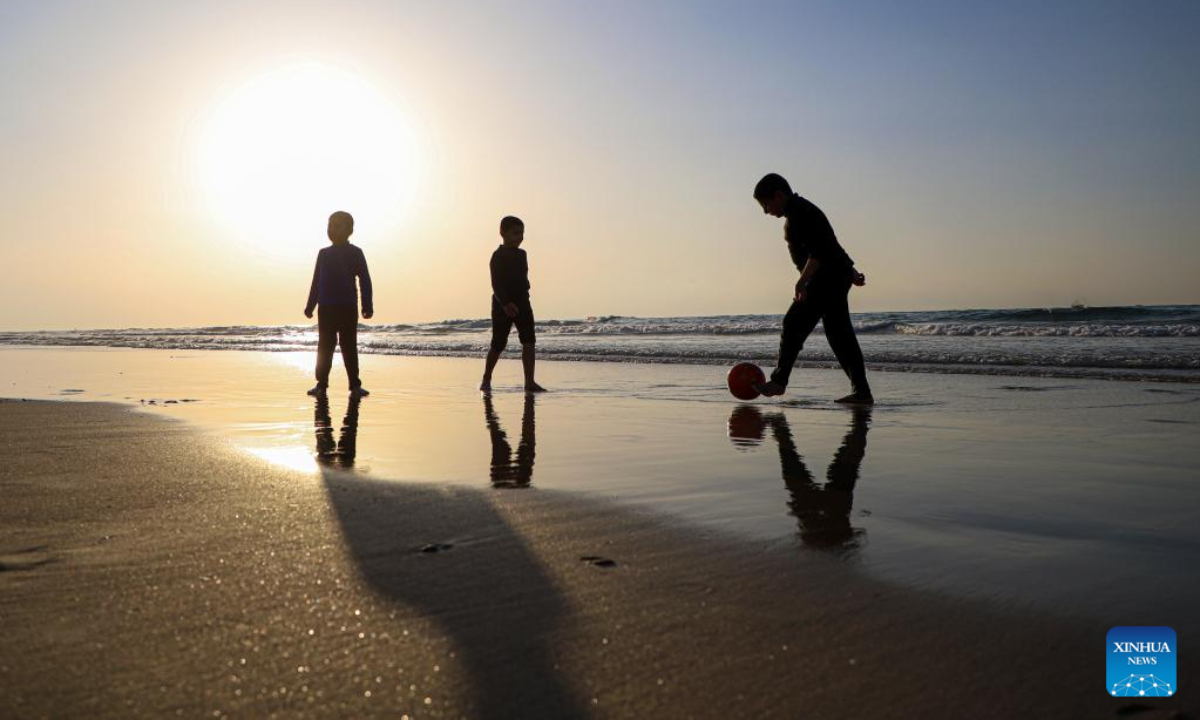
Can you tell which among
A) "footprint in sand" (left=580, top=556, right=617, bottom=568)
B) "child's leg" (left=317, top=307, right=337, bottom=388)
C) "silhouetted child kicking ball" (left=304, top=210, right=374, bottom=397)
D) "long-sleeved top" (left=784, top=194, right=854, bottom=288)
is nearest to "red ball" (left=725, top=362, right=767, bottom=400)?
"long-sleeved top" (left=784, top=194, right=854, bottom=288)

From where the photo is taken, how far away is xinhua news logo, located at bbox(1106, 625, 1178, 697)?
1569 mm

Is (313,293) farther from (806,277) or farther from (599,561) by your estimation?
(599,561)

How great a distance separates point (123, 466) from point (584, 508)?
216 cm

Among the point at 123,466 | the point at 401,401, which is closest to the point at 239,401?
the point at 401,401

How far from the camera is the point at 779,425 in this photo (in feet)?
18.8

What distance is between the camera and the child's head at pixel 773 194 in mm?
7160

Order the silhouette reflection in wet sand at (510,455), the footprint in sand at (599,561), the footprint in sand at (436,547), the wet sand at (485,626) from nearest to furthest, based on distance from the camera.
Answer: the wet sand at (485,626)
the footprint in sand at (599,561)
the footprint in sand at (436,547)
the silhouette reflection in wet sand at (510,455)

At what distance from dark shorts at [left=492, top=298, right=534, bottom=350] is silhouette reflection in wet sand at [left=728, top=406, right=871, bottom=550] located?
11.4ft

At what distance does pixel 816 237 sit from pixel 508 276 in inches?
139

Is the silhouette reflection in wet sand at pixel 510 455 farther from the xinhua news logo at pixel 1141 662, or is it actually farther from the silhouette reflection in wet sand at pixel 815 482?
the xinhua news logo at pixel 1141 662

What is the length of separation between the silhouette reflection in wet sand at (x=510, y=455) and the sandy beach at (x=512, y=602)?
37 millimetres

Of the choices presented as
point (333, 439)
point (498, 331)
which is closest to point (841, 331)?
point (498, 331)

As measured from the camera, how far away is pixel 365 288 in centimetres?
950

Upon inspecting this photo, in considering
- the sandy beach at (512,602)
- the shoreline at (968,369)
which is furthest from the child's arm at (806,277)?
the shoreline at (968,369)
